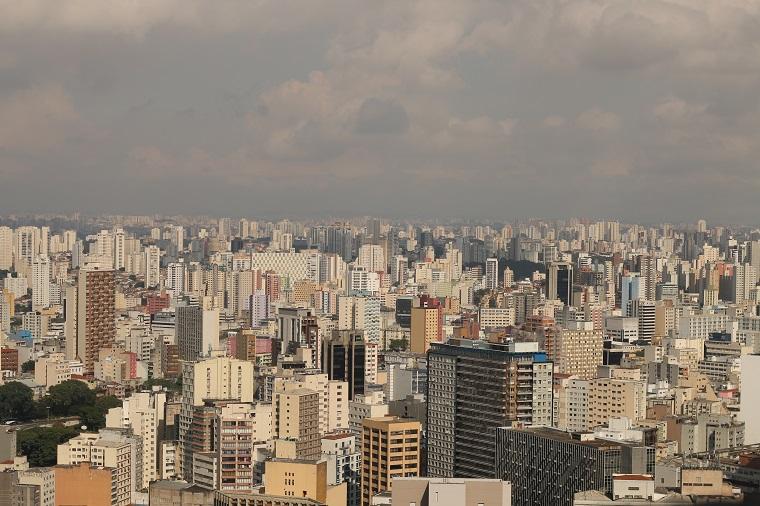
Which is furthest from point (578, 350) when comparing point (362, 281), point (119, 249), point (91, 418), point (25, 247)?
point (25, 247)

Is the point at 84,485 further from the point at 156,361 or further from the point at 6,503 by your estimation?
the point at 156,361

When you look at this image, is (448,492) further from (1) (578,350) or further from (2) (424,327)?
(2) (424,327)

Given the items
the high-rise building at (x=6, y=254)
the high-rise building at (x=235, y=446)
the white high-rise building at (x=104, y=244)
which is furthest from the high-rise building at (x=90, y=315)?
the high-rise building at (x=6, y=254)

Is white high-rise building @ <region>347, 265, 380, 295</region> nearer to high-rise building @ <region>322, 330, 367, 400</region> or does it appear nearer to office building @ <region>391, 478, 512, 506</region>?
high-rise building @ <region>322, 330, 367, 400</region>

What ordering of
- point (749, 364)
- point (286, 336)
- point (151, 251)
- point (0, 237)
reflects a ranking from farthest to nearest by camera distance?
point (151, 251) < point (0, 237) < point (286, 336) < point (749, 364)

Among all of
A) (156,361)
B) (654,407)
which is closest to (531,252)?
(156,361)

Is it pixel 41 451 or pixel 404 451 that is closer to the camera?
pixel 404 451
